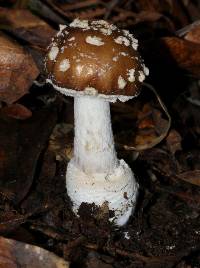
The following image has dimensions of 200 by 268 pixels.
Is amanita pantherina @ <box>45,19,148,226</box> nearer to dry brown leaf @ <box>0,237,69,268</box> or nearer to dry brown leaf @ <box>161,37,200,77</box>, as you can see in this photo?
dry brown leaf @ <box>0,237,69,268</box>

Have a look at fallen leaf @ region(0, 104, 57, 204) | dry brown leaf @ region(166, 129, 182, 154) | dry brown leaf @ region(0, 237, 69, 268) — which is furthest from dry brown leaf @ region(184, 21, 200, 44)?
dry brown leaf @ region(0, 237, 69, 268)

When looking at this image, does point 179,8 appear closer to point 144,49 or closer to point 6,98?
point 144,49

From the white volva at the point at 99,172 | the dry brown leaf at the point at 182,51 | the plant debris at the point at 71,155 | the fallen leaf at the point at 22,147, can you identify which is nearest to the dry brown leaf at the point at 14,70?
the plant debris at the point at 71,155

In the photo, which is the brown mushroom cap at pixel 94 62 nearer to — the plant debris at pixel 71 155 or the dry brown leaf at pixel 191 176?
the plant debris at pixel 71 155

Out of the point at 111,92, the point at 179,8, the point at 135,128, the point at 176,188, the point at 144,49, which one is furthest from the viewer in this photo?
the point at 179,8

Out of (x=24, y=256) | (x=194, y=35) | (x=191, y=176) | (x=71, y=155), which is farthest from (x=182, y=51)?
(x=24, y=256)

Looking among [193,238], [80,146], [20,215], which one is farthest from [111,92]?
[193,238]
